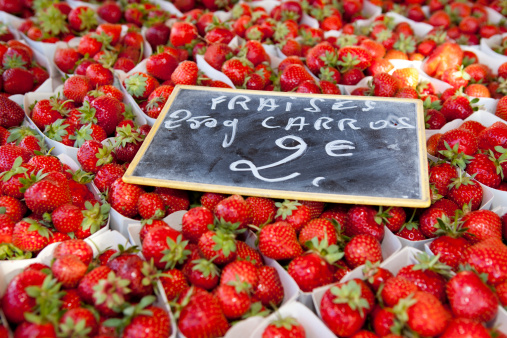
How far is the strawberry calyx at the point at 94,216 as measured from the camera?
1841mm

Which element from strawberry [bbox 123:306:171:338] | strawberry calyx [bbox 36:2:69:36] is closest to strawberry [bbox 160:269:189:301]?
strawberry [bbox 123:306:171:338]

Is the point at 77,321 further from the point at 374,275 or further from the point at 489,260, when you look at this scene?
the point at 489,260

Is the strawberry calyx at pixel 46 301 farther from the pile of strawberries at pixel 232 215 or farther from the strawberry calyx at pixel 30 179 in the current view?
the strawberry calyx at pixel 30 179

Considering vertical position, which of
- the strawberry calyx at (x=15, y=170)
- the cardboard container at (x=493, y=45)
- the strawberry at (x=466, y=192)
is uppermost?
the strawberry calyx at (x=15, y=170)

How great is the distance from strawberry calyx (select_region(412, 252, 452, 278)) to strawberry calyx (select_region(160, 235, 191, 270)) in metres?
0.82

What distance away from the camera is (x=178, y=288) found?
1593 millimetres

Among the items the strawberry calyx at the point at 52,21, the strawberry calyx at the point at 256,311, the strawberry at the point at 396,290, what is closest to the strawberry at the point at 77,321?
the strawberry calyx at the point at 256,311

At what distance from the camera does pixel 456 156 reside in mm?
2121

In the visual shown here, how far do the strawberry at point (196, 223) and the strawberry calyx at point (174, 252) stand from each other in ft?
0.34

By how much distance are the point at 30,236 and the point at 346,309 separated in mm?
1230

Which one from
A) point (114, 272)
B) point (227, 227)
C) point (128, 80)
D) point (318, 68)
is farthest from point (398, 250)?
point (128, 80)

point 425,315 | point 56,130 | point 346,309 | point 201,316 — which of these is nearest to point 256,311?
point 201,316

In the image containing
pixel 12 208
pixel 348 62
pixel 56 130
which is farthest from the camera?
pixel 348 62

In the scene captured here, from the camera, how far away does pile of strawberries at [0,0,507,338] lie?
57.2 inches
